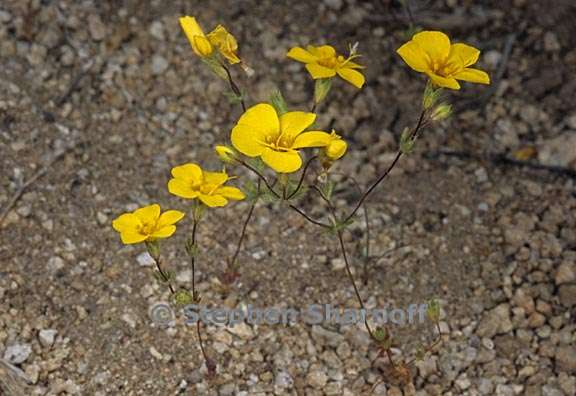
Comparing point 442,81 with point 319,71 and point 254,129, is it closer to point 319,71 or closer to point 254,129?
point 319,71

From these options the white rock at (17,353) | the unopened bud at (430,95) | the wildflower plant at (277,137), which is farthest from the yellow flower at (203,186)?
the white rock at (17,353)

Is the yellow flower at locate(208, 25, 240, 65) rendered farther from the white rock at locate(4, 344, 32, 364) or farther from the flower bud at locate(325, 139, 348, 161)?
the white rock at locate(4, 344, 32, 364)

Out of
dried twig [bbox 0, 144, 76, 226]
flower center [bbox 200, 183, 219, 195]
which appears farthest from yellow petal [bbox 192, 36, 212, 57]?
dried twig [bbox 0, 144, 76, 226]

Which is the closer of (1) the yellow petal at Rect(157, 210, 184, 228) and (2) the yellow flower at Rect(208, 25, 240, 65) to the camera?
(1) the yellow petal at Rect(157, 210, 184, 228)

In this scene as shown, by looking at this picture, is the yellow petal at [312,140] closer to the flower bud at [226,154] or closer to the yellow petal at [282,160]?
the yellow petal at [282,160]

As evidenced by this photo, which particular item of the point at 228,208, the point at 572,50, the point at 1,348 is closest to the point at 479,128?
the point at 572,50

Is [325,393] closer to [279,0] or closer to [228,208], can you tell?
[228,208]
